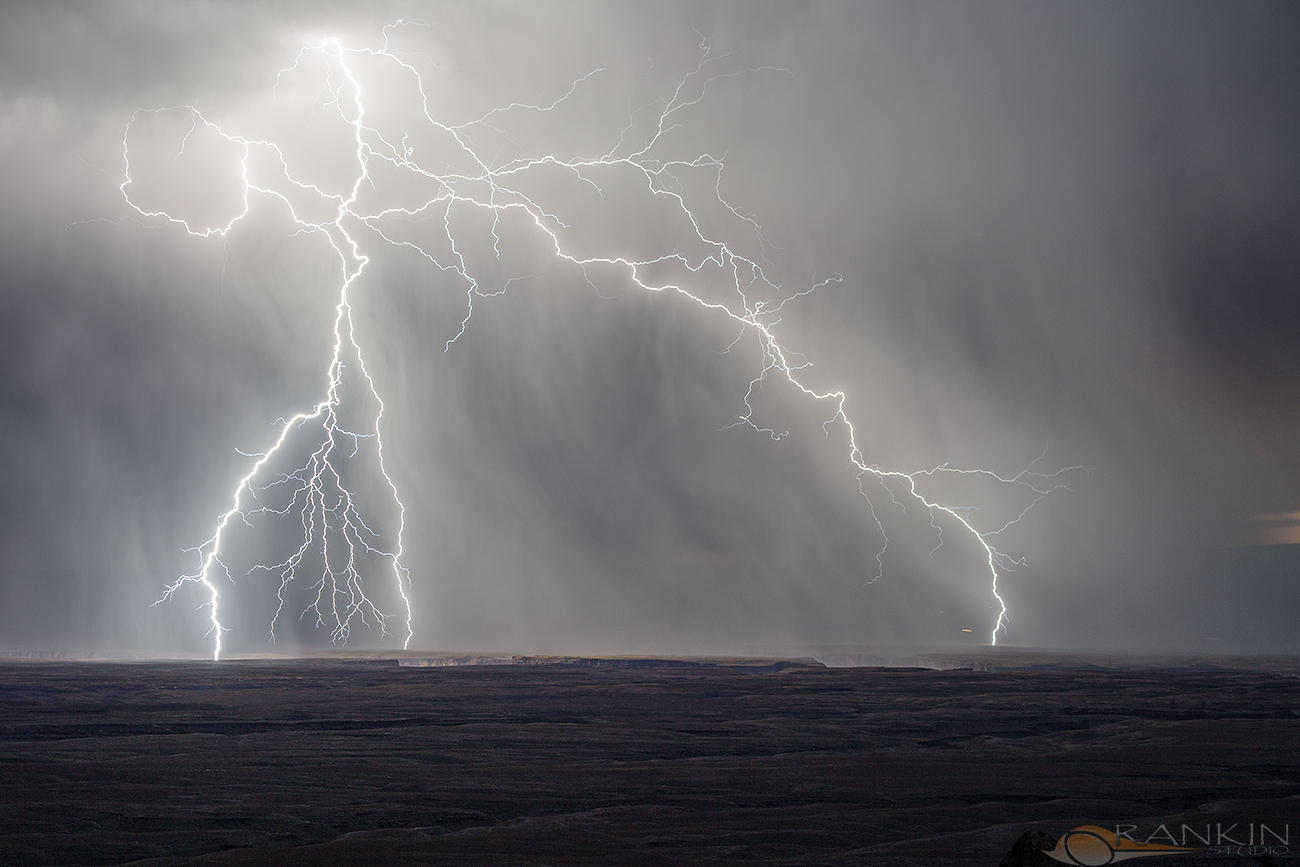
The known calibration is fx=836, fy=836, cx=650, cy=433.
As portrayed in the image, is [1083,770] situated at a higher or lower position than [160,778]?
higher

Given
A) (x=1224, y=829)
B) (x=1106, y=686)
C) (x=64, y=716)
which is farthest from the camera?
(x=1106, y=686)

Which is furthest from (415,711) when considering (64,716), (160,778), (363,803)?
(363,803)

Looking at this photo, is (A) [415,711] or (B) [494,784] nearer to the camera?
(B) [494,784]

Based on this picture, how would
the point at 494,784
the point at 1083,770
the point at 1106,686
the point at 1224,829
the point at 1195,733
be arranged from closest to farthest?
the point at 1224,829, the point at 494,784, the point at 1083,770, the point at 1195,733, the point at 1106,686

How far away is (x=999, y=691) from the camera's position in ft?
73.4

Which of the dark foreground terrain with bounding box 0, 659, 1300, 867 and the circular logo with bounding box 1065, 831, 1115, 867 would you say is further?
the dark foreground terrain with bounding box 0, 659, 1300, 867

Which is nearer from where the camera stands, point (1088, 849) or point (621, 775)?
point (1088, 849)

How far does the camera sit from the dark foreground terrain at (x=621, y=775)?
707 cm

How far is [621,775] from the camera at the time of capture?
33.3 feet

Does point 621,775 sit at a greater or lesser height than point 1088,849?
lesser

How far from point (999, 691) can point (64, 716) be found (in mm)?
21680

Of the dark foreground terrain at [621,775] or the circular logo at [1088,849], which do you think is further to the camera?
the dark foreground terrain at [621,775]

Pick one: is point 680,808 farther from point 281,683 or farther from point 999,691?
point 281,683

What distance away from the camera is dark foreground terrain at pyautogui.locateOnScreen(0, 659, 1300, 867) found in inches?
278
